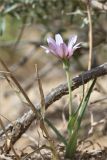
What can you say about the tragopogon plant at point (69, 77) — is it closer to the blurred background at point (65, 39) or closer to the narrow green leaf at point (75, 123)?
the narrow green leaf at point (75, 123)

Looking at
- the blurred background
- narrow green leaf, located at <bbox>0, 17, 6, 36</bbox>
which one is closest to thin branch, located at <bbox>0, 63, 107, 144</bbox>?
the blurred background

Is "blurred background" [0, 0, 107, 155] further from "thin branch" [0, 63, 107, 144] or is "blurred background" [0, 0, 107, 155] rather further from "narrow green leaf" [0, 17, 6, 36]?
"thin branch" [0, 63, 107, 144]

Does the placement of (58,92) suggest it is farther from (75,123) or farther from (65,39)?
(65,39)

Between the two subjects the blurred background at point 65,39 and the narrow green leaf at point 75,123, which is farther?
the blurred background at point 65,39

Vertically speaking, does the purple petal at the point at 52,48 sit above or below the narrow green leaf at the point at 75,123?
above

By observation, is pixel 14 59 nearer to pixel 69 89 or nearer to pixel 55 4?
pixel 55 4

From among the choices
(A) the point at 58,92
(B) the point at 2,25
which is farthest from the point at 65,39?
(A) the point at 58,92

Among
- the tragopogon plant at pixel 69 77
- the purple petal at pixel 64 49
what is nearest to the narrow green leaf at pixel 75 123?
the tragopogon plant at pixel 69 77

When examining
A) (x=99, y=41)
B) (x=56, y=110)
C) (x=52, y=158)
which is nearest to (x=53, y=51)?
(x=52, y=158)

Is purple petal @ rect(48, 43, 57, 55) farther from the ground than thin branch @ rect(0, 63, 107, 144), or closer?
farther from the ground
